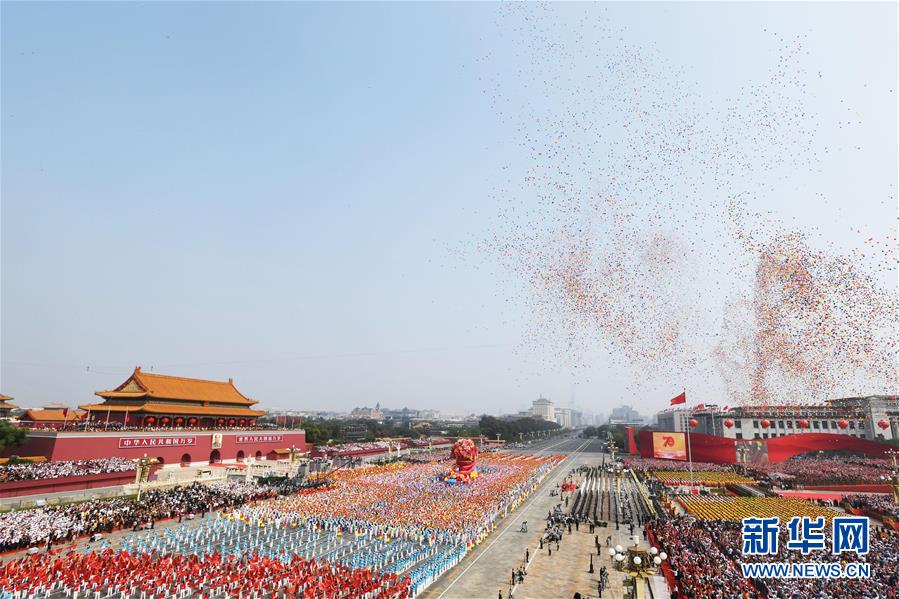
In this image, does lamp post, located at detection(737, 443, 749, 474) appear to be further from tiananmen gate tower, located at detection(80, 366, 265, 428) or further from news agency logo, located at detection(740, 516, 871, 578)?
tiananmen gate tower, located at detection(80, 366, 265, 428)

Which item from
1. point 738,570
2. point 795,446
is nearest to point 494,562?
point 738,570

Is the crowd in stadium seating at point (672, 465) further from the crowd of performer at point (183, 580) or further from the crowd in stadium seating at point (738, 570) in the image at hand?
the crowd of performer at point (183, 580)

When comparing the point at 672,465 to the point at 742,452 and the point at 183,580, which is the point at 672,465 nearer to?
the point at 742,452

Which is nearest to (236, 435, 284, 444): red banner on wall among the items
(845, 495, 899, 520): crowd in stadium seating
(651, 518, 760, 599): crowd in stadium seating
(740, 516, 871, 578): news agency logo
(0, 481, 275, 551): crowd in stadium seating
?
(0, 481, 275, 551): crowd in stadium seating

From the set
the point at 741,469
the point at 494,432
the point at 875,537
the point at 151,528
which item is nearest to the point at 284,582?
the point at 151,528

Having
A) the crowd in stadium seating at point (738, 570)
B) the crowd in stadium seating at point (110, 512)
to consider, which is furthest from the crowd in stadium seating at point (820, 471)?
the crowd in stadium seating at point (110, 512)

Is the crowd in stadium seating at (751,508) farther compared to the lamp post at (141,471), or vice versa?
the lamp post at (141,471)
